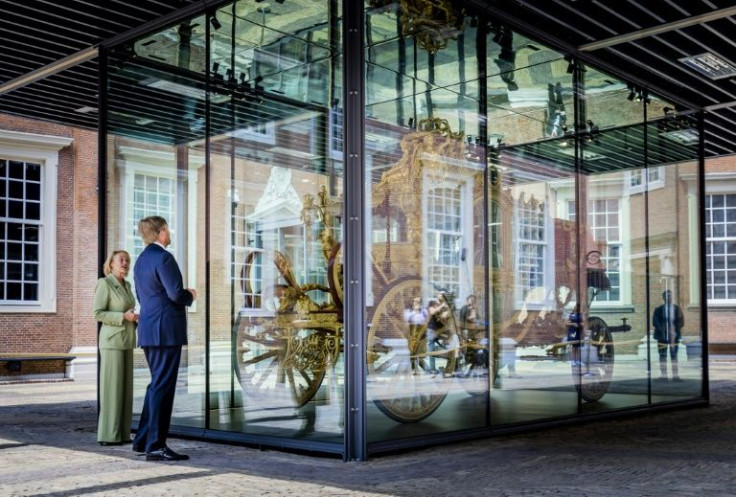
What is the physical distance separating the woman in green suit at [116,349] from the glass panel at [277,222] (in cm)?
75

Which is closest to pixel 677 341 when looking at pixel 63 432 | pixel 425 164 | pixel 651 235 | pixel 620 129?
pixel 651 235

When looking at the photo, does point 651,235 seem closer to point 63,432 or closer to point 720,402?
point 720,402

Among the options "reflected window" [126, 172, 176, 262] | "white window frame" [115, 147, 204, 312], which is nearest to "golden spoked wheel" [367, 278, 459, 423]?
"white window frame" [115, 147, 204, 312]

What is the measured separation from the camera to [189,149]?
27.8 ft

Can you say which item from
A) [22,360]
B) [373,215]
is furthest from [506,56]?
[22,360]

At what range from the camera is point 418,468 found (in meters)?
6.60

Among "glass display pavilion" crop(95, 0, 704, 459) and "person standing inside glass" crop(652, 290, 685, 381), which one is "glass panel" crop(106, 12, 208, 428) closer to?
"glass display pavilion" crop(95, 0, 704, 459)

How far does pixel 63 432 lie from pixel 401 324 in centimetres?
379

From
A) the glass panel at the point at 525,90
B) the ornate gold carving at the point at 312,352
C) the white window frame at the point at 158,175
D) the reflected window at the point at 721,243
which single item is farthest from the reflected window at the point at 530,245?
the reflected window at the point at 721,243

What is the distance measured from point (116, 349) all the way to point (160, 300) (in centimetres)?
113

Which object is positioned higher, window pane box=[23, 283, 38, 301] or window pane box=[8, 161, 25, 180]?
window pane box=[8, 161, 25, 180]

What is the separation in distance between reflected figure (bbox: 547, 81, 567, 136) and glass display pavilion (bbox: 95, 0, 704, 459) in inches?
1.3

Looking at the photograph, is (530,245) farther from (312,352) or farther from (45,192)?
(45,192)

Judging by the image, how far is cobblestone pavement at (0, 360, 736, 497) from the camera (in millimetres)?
5777
